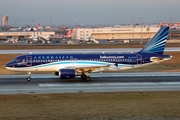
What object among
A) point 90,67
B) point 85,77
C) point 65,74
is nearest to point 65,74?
point 65,74

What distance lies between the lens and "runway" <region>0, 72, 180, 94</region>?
33.7 metres

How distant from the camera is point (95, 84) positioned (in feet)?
122

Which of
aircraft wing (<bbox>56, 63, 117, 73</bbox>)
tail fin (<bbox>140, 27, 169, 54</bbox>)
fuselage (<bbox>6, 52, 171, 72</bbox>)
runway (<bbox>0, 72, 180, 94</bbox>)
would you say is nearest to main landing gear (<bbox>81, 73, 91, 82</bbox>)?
runway (<bbox>0, 72, 180, 94</bbox>)

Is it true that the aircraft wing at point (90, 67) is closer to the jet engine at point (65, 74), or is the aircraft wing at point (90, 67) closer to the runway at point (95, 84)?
the runway at point (95, 84)

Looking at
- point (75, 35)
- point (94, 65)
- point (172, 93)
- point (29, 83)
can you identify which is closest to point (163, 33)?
point (94, 65)

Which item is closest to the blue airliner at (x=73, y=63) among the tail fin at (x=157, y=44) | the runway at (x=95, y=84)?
the runway at (x=95, y=84)

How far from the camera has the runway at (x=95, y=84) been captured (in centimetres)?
3366

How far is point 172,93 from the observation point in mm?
31078

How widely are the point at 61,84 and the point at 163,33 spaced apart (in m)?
14.3

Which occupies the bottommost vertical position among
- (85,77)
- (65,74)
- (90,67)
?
(85,77)

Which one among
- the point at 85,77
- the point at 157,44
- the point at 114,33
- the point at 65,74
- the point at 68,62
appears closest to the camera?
the point at 65,74

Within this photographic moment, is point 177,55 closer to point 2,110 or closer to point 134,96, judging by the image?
point 134,96

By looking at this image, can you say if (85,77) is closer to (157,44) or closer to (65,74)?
(65,74)

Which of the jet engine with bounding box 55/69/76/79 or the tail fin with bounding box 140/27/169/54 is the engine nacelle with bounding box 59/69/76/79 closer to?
the jet engine with bounding box 55/69/76/79
